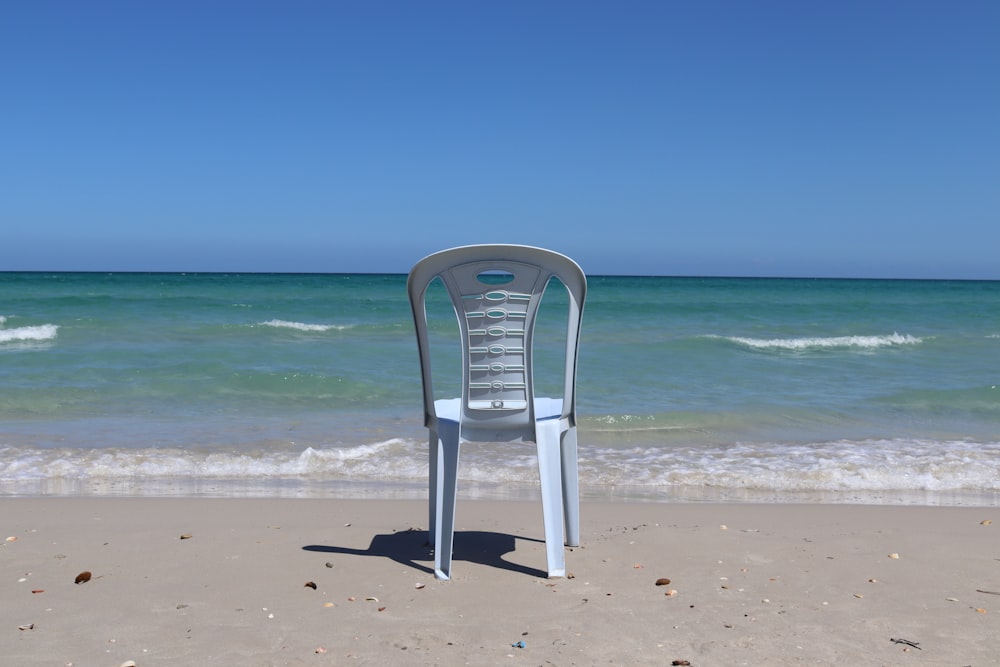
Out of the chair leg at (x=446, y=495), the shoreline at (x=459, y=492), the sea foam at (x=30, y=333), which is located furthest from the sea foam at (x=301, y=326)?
the chair leg at (x=446, y=495)

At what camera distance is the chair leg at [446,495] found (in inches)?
130

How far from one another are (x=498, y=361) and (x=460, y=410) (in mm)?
260

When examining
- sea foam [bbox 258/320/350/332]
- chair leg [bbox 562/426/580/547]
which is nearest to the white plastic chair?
chair leg [bbox 562/426/580/547]

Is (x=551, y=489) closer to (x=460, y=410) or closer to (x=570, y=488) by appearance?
(x=570, y=488)

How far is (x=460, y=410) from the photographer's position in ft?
11.0

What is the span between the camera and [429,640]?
263cm

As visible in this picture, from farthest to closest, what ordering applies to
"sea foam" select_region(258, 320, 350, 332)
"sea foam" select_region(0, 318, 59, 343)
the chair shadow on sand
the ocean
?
"sea foam" select_region(258, 320, 350, 332) < "sea foam" select_region(0, 318, 59, 343) < the ocean < the chair shadow on sand

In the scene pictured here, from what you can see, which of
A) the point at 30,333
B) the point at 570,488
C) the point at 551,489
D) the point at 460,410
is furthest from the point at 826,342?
the point at 460,410

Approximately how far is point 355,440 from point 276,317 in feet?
52.9

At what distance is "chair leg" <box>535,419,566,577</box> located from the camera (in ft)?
10.7

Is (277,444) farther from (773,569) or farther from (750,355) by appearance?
(750,355)

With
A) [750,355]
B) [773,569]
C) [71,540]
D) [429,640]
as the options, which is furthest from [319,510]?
[750,355]

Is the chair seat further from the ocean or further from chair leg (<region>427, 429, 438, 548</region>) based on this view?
the ocean

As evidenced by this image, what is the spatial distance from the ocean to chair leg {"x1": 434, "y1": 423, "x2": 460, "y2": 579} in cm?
171
